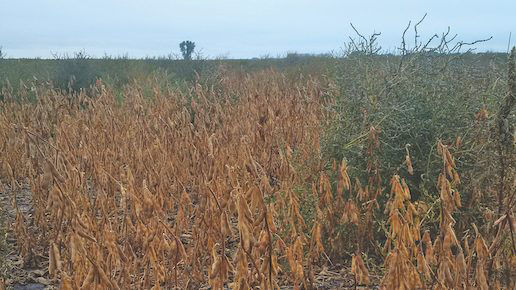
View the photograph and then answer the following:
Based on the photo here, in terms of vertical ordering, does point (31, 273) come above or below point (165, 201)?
below

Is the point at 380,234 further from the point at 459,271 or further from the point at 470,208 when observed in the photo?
the point at 459,271

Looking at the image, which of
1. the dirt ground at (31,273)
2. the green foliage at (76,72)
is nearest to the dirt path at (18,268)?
the dirt ground at (31,273)

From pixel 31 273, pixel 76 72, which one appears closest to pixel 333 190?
pixel 31 273

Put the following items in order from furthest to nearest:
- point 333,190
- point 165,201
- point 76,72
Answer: point 76,72 → point 165,201 → point 333,190

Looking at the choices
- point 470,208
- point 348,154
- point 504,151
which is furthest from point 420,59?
point 504,151

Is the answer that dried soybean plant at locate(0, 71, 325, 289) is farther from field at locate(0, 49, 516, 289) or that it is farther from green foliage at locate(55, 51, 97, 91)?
green foliage at locate(55, 51, 97, 91)

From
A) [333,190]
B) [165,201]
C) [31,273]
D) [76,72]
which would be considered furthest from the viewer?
[76,72]

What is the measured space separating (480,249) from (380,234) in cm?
164

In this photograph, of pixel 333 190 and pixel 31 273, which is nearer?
pixel 31 273

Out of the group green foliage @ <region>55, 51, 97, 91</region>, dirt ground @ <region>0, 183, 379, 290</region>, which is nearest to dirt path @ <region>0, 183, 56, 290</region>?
dirt ground @ <region>0, 183, 379, 290</region>

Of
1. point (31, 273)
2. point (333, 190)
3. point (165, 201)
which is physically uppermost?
point (333, 190)

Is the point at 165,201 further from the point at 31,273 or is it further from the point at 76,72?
the point at 76,72

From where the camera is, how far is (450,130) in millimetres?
3520

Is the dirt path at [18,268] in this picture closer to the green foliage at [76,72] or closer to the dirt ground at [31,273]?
the dirt ground at [31,273]
